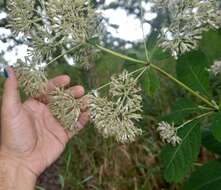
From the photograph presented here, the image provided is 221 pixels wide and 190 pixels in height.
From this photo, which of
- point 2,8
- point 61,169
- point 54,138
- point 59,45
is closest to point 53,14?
point 59,45

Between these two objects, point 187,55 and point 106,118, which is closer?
point 106,118

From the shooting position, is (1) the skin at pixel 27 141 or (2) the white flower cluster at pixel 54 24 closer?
(2) the white flower cluster at pixel 54 24

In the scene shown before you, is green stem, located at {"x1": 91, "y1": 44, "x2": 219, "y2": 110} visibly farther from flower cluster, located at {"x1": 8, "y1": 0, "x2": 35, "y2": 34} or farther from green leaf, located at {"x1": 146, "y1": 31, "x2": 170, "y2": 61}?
flower cluster, located at {"x1": 8, "y1": 0, "x2": 35, "y2": 34}

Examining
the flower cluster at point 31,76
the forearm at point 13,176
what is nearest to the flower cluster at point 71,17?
the flower cluster at point 31,76

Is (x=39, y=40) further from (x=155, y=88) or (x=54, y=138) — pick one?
(x=54, y=138)

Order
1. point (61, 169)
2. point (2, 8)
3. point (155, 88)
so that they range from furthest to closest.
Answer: point (61, 169)
point (2, 8)
point (155, 88)

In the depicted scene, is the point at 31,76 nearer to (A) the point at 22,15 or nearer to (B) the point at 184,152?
(A) the point at 22,15

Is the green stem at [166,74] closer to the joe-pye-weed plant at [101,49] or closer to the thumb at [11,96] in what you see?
the joe-pye-weed plant at [101,49]
